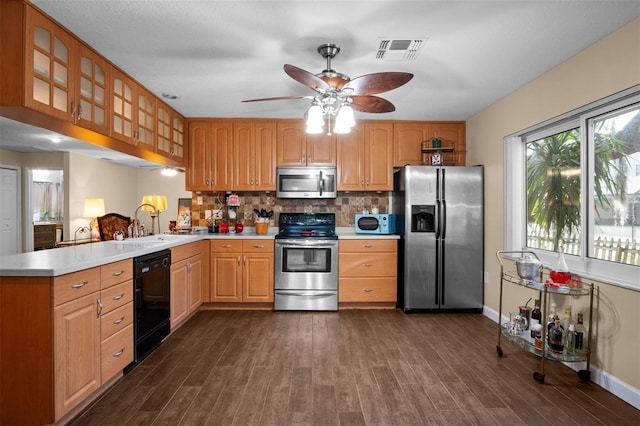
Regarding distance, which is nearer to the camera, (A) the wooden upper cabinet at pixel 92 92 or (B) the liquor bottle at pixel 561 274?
(A) the wooden upper cabinet at pixel 92 92

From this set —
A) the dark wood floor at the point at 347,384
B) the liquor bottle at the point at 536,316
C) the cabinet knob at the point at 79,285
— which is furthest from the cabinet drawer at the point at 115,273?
the liquor bottle at the point at 536,316

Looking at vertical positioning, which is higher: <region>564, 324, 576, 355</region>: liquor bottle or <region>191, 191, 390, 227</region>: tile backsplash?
<region>191, 191, 390, 227</region>: tile backsplash

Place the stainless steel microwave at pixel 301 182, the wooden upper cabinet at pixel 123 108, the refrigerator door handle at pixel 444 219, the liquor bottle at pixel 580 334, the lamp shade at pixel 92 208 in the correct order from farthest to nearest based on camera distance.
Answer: the lamp shade at pixel 92 208 < the stainless steel microwave at pixel 301 182 < the refrigerator door handle at pixel 444 219 < the wooden upper cabinet at pixel 123 108 < the liquor bottle at pixel 580 334

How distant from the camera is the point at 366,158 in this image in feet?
14.8

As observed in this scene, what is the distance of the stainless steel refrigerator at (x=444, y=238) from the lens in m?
4.08

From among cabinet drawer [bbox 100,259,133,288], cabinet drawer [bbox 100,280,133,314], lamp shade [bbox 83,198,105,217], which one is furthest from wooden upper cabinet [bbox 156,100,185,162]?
lamp shade [bbox 83,198,105,217]

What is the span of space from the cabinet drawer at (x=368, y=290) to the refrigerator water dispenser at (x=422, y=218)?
70 centimetres

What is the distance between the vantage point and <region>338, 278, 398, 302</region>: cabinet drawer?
13.8 ft

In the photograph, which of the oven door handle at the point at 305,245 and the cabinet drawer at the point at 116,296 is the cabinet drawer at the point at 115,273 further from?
the oven door handle at the point at 305,245

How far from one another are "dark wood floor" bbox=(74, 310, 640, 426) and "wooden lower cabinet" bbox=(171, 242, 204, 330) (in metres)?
0.24

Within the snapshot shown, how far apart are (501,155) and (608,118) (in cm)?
122

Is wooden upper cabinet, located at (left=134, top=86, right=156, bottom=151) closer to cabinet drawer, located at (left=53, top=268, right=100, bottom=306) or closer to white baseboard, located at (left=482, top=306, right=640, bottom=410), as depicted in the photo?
cabinet drawer, located at (left=53, top=268, right=100, bottom=306)

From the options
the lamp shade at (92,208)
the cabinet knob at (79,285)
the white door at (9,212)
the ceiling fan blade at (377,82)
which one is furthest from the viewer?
the lamp shade at (92,208)

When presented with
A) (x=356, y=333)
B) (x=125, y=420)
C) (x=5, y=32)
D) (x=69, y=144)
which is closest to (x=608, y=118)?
(x=356, y=333)
